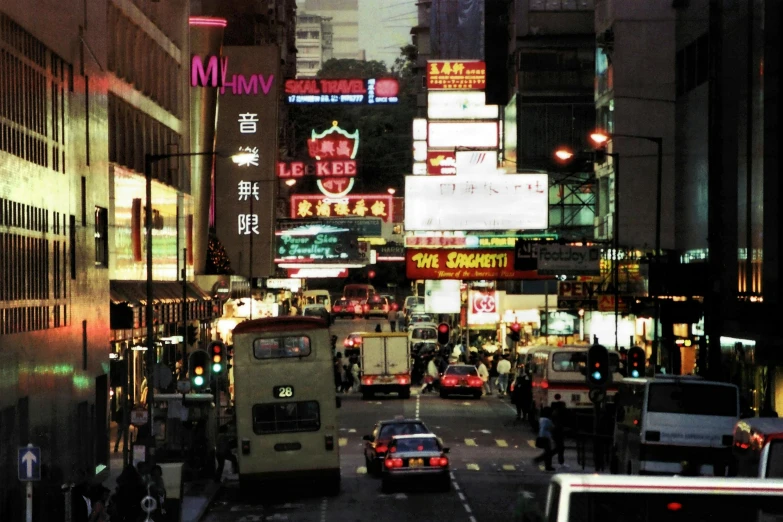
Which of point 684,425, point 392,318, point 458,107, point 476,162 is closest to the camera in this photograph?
point 684,425

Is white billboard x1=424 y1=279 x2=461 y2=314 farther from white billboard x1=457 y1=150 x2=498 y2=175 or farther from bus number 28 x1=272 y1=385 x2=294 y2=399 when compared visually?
bus number 28 x1=272 y1=385 x2=294 y2=399

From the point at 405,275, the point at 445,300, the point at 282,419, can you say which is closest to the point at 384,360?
the point at 405,275

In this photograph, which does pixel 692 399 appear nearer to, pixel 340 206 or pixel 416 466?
pixel 416 466

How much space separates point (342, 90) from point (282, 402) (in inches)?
1672

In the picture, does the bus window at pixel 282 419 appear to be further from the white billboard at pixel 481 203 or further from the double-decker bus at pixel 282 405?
the white billboard at pixel 481 203

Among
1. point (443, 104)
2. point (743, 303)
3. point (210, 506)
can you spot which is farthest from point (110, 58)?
point (443, 104)

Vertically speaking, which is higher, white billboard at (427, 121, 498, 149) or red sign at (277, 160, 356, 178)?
white billboard at (427, 121, 498, 149)

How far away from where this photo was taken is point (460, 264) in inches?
2286

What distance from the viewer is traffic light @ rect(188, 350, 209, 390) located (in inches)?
1309

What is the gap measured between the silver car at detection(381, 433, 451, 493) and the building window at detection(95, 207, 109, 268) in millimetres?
9044

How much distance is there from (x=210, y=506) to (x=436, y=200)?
29.5 metres

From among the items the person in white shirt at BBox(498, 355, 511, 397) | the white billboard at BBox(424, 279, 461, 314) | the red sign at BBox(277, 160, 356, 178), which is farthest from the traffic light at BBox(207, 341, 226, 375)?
the white billboard at BBox(424, 279, 461, 314)

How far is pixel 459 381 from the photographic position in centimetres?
6062

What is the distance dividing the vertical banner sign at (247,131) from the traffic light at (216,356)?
34.2 meters
